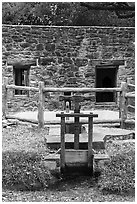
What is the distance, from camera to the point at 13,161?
26.4 ft

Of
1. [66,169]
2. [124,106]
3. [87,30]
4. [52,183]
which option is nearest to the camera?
[52,183]

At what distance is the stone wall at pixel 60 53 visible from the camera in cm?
1402

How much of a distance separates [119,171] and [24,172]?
1869mm

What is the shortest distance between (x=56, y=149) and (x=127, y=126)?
8.91 feet

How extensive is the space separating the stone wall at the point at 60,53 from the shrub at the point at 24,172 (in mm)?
6084

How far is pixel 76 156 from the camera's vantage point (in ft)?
28.0

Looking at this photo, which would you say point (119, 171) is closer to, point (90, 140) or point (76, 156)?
point (90, 140)

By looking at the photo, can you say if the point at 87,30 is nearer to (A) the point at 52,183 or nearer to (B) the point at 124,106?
(B) the point at 124,106

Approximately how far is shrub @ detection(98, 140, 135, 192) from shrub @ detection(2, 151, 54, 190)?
1.13 m

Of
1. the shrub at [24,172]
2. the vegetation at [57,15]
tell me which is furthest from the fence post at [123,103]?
the vegetation at [57,15]

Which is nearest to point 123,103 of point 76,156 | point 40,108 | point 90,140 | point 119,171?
point 40,108

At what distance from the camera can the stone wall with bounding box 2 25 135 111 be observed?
552 inches

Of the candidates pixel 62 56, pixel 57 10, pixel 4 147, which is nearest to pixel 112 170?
pixel 4 147

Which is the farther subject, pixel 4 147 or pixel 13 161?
pixel 4 147
